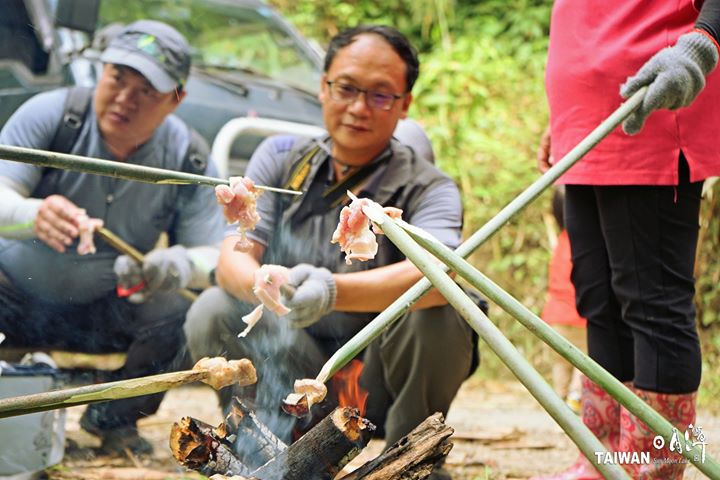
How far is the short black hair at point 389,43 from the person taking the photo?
298 centimetres

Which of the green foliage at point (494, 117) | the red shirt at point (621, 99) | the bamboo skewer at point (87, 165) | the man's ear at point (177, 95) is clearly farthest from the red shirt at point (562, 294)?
the bamboo skewer at point (87, 165)

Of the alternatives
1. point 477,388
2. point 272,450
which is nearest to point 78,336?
point 272,450

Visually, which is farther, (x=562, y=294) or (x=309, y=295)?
(x=562, y=294)

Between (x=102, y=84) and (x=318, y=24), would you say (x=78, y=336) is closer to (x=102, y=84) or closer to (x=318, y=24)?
(x=102, y=84)

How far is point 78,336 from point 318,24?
6129mm

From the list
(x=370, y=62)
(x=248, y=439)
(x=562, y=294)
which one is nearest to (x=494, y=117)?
(x=562, y=294)

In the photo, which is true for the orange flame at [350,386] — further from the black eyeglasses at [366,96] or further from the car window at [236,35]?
the car window at [236,35]

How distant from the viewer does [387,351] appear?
2836 millimetres

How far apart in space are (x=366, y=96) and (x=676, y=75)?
1160 millimetres

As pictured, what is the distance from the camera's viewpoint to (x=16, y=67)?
4.42 metres

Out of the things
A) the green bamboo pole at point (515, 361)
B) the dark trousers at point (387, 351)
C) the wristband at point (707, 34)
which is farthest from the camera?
the dark trousers at point (387, 351)

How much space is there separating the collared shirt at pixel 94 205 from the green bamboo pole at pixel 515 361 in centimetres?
208

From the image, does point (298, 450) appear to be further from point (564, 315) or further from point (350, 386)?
point (564, 315)

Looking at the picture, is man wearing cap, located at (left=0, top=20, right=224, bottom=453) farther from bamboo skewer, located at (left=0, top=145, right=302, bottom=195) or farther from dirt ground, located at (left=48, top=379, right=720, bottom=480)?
bamboo skewer, located at (left=0, top=145, right=302, bottom=195)
